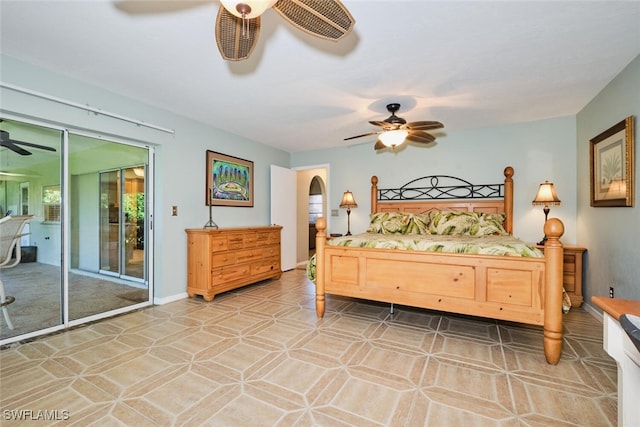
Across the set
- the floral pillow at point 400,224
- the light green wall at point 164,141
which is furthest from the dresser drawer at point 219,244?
the floral pillow at point 400,224

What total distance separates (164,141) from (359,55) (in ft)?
8.57

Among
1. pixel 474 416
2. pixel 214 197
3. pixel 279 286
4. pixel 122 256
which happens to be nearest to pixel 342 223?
pixel 279 286

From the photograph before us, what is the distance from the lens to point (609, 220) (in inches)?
114

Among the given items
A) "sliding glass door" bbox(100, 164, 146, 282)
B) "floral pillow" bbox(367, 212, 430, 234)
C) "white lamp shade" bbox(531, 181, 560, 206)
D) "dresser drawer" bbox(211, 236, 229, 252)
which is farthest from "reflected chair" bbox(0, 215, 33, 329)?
"white lamp shade" bbox(531, 181, 560, 206)

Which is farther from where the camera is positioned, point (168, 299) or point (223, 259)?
point (223, 259)

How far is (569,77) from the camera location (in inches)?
106

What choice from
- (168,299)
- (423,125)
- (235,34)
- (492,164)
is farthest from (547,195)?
(168,299)

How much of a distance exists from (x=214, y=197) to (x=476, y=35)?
3.64 meters

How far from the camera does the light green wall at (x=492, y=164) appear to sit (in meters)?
3.84

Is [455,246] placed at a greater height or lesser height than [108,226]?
lesser

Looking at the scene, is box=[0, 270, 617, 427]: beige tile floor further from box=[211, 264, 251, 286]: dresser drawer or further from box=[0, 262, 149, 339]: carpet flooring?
box=[211, 264, 251, 286]: dresser drawer

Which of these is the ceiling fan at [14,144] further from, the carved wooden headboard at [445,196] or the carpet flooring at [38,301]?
the carved wooden headboard at [445,196]

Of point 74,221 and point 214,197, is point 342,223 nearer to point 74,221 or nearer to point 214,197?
point 214,197

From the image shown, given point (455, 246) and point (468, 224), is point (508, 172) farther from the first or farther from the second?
point (455, 246)
